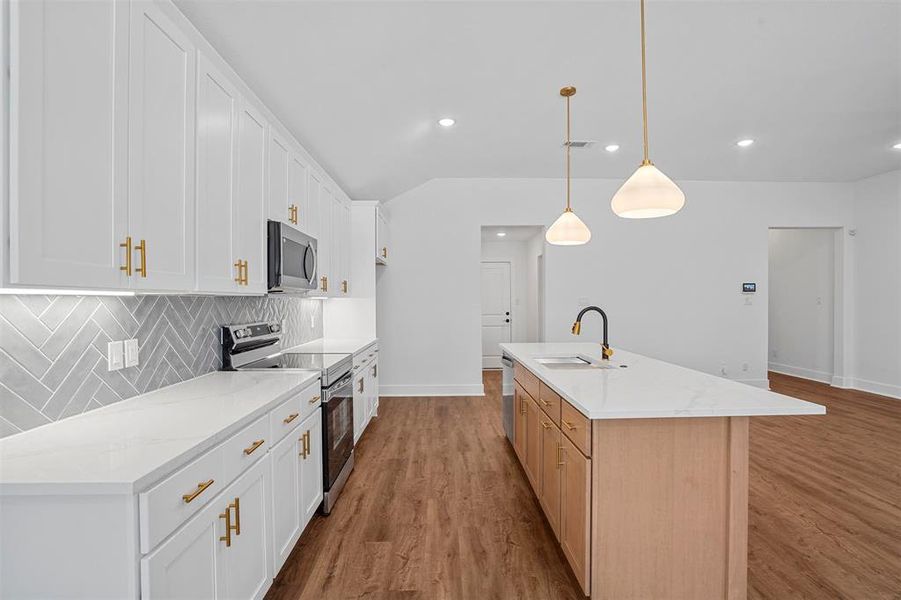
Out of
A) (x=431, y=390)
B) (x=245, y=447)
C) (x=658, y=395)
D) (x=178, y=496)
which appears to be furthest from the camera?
(x=431, y=390)

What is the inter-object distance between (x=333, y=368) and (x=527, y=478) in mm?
1532

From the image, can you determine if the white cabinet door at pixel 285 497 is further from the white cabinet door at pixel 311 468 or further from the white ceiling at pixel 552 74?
the white ceiling at pixel 552 74

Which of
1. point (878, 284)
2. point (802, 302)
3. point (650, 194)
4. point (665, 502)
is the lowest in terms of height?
point (665, 502)

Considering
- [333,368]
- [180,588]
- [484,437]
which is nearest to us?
[180,588]

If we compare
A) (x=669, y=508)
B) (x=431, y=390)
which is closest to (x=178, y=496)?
(x=669, y=508)

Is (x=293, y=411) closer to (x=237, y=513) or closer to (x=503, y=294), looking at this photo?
(x=237, y=513)

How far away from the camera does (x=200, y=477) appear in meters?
1.23

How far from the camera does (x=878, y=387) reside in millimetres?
5332

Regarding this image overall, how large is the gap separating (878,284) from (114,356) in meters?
7.69

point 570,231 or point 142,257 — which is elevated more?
point 570,231

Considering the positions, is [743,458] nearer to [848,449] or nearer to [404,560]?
[404,560]

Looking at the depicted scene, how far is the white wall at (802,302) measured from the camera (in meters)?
6.03

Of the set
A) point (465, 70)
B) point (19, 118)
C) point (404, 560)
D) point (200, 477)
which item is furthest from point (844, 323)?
point (19, 118)

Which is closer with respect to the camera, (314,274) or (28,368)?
(28,368)
